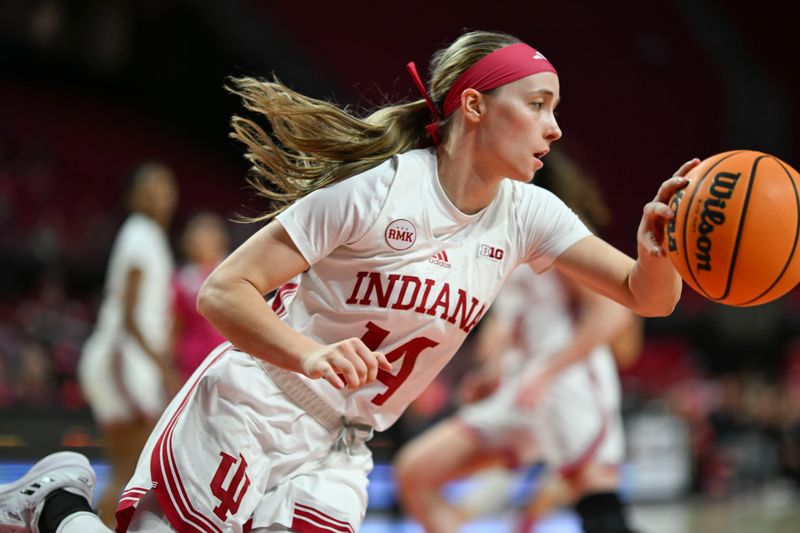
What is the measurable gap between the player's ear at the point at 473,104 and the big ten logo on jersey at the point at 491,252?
13.3 inches

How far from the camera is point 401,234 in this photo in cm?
272

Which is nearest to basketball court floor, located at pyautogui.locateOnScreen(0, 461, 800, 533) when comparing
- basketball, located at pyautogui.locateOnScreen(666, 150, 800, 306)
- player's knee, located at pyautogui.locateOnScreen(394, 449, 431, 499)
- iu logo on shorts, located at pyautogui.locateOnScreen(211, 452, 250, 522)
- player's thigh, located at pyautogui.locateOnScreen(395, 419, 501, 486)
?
player's thigh, located at pyautogui.locateOnScreen(395, 419, 501, 486)

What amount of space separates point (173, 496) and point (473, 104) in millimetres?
1272

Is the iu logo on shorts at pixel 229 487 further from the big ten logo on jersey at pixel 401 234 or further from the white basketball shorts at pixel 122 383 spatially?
the white basketball shorts at pixel 122 383

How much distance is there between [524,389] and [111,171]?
1094 centimetres

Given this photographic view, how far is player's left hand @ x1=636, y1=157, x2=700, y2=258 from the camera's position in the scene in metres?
2.62

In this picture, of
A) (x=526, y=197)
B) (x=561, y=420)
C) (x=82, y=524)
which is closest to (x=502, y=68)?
(x=526, y=197)

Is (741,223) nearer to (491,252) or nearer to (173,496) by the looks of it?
(491,252)

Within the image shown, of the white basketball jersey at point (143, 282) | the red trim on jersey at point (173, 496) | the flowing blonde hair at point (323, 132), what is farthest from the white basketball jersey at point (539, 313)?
the red trim on jersey at point (173, 496)

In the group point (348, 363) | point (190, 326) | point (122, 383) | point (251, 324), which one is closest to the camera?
point (348, 363)

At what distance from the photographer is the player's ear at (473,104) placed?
2.77 meters

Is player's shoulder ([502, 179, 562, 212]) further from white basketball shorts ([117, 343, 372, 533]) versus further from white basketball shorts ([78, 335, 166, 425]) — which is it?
white basketball shorts ([78, 335, 166, 425])

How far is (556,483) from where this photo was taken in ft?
18.5

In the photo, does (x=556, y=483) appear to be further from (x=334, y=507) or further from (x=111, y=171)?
(x=111, y=171)
